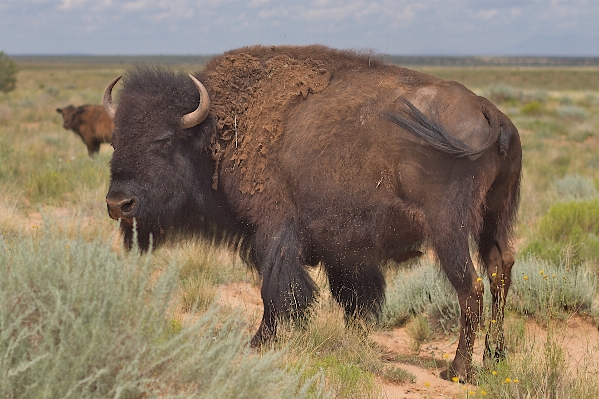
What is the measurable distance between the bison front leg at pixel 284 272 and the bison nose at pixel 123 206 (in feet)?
3.03

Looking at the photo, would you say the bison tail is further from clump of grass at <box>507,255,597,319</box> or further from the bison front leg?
clump of grass at <box>507,255,597,319</box>

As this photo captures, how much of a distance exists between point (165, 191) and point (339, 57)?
1.74 metres

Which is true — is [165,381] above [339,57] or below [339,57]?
below

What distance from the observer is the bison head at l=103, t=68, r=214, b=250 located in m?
4.58

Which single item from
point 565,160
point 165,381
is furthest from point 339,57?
point 565,160

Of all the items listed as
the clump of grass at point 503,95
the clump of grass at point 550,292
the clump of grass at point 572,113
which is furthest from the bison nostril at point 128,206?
the clump of grass at point 503,95

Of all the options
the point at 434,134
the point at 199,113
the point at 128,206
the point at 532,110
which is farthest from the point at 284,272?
the point at 532,110

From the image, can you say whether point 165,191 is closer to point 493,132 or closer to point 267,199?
point 267,199

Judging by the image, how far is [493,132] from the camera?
4.28 metres

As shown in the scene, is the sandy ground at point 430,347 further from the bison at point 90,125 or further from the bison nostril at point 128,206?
the bison at point 90,125

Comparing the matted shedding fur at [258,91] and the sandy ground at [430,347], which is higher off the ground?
the matted shedding fur at [258,91]

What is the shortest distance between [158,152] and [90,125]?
1274 cm

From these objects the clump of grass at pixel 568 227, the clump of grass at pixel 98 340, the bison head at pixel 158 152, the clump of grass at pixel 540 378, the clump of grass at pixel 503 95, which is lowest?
the clump of grass at pixel 568 227

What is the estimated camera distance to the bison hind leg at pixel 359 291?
5.38 metres
